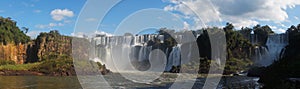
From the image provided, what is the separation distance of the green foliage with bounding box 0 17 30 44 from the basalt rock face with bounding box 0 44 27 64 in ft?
4.47

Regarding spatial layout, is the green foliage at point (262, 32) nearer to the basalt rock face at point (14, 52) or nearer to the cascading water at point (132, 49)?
the cascading water at point (132, 49)

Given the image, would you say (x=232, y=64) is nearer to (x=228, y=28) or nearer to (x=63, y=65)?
(x=228, y=28)

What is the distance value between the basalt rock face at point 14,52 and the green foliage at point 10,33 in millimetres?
1362

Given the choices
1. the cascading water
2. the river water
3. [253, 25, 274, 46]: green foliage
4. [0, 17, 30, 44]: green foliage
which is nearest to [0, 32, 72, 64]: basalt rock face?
[0, 17, 30, 44]: green foliage

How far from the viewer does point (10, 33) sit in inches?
3415

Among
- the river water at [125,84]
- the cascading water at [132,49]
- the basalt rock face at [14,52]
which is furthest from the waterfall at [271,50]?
the basalt rock face at [14,52]

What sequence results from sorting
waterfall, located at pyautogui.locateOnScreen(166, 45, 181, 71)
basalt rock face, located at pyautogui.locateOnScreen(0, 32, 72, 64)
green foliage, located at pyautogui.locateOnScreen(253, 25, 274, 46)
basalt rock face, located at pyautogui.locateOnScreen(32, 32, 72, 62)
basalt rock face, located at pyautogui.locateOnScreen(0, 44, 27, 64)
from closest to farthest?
waterfall, located at pyautogui.locateOnScreen(166, 45, 181, 71) < green foliage, located at pyautogui.locateOnScreen(253, 25, 274, 46) < basalt rock face, located at pyautogui.locateOnScreen(0, 44, 27, 64) < basalt rock face, located at pyautogui.locateOnScreen(0, 32, 72, 64) < basalt rock face, located at pyautogui.locateOnScreen(32, 32, 72, 62)

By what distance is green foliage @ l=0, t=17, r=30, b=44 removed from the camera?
83.6 meters

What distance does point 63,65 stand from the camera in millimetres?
64125

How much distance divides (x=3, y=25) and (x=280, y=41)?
66465 millimetres

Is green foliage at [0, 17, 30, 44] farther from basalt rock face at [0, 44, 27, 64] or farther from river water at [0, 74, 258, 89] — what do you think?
river water at [0, 74, 258, 89]

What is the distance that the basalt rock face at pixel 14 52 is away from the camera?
81.3m

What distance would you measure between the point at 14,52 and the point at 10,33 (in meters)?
5.55

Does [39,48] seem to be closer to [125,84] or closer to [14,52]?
[14,52]
